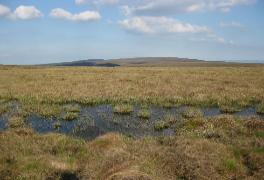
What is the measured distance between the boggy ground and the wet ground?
6.89ft

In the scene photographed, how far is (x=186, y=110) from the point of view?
26.2m

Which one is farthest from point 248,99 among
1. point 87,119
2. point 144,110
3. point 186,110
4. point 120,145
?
point 120,145

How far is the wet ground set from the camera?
21.2 meters

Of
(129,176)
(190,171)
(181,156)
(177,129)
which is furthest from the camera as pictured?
(177,129)

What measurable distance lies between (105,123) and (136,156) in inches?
345

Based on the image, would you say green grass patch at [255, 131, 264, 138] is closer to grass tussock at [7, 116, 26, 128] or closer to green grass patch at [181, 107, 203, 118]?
green grass patch at [181, 107, 203, 118]

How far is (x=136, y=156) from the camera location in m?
14.8

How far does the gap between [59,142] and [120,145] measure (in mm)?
3139

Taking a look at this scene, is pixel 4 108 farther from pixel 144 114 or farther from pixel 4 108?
pixel 144 114

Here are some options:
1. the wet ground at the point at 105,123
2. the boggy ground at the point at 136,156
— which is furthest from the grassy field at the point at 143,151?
the wet ground at the point at 105,123

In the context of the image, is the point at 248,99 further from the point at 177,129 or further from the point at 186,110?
the point at 177,129

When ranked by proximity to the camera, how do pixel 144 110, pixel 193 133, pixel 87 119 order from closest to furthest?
pixel 193 133, pixel 87 119, pixel 144 110

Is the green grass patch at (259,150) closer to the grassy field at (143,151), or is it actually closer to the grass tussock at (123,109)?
the grassy field at (143,151)

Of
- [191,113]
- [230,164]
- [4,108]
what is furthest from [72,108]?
[230,164]
